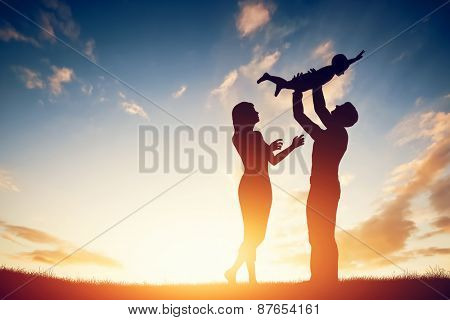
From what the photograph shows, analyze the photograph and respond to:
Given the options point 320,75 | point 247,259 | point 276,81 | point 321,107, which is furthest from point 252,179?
point 320,75

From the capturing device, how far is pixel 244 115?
336 inches

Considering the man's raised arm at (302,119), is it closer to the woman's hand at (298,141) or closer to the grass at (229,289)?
the woman's hand at (298,141)

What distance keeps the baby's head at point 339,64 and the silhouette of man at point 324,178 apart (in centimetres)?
57

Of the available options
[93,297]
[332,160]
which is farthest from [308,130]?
[93,297]

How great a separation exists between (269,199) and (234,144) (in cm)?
138

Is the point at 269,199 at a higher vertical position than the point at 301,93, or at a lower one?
lower

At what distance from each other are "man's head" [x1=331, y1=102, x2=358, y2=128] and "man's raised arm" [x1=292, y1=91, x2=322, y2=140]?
0.50m

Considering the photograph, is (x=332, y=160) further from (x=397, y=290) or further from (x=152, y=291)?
(x=152, y=291)

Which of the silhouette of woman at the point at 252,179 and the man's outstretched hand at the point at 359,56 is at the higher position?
the man's outstretched hand at the point at 359,56

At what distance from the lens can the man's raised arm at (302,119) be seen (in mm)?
8140

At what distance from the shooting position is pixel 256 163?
27.3 feet

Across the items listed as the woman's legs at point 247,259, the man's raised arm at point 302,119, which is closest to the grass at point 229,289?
the woman's legs at point 247,259

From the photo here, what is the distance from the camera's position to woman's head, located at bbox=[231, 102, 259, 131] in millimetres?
8516
